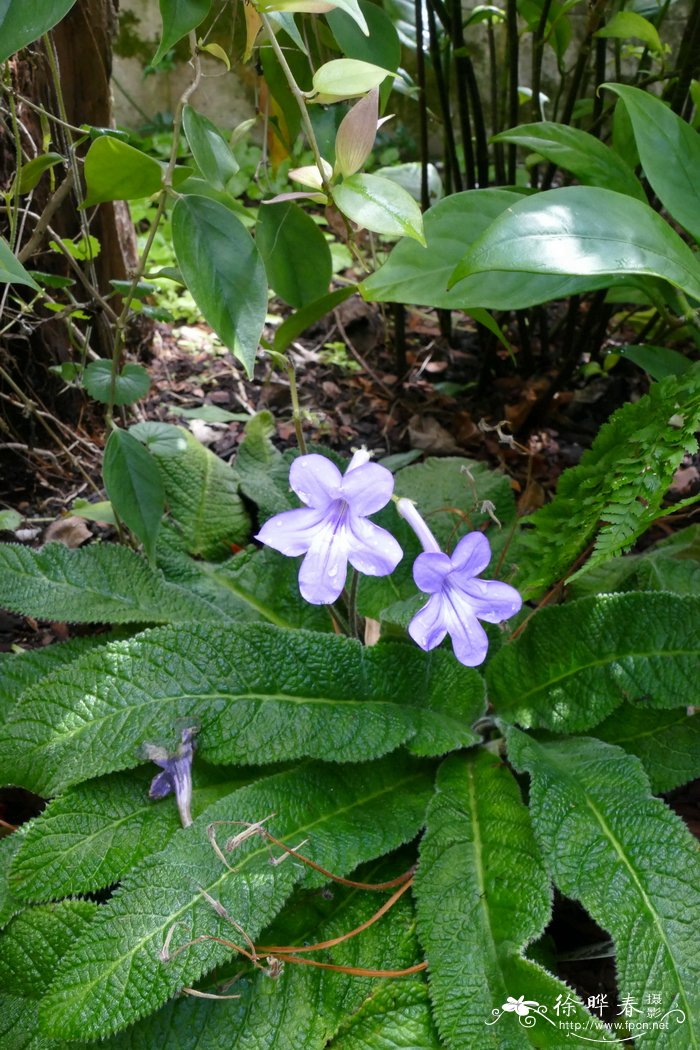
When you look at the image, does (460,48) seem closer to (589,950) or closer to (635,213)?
(635,213)

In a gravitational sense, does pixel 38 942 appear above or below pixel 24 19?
below

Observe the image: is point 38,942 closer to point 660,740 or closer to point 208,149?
point 660,740

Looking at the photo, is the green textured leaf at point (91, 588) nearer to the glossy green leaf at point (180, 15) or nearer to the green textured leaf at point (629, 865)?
the green textured leaf at point (629, 865)

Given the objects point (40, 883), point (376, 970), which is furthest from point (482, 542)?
point (40, 883)

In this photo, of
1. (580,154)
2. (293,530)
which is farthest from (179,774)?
(580,154)

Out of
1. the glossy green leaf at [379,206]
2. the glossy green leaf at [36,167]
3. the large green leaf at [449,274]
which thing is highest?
the glossy green leaf at [36,167]

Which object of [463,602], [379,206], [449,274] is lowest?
[463,602]

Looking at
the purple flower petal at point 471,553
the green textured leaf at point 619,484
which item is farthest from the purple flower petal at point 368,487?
the green textured leaf at point 619,484
